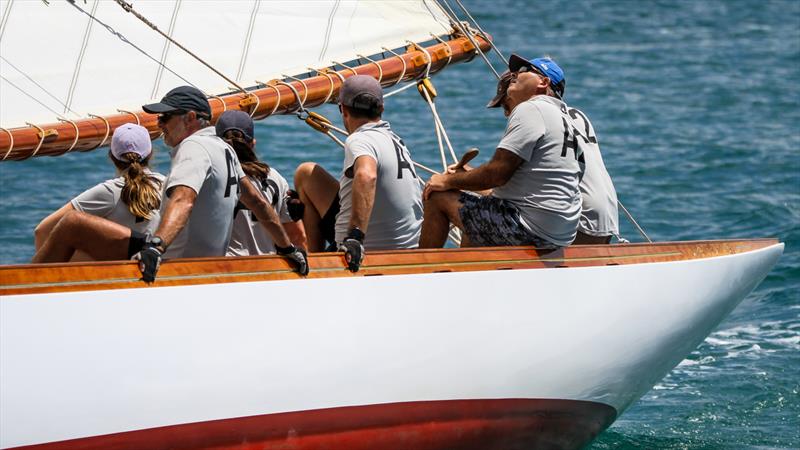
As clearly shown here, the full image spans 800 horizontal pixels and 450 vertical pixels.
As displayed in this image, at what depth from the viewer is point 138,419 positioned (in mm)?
5539

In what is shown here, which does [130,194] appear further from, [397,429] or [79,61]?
[79,61]

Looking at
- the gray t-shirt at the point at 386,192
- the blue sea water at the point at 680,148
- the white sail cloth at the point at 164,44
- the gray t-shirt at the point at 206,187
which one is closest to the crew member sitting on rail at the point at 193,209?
the gray t-shirt at the point at 206,187

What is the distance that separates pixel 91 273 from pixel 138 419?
58cm

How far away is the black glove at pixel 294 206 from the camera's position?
6934 millimetres

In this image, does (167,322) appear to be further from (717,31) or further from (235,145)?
(717,31)

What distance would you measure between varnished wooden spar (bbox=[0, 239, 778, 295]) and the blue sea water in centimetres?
153

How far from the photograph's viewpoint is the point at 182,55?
8219mm

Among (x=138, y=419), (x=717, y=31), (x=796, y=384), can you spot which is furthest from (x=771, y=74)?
(x=138, y=419)

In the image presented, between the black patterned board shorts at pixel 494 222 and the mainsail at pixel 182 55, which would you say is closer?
the black patterned board shorts at pixel 494 222

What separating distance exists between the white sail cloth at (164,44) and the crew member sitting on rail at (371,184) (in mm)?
1730

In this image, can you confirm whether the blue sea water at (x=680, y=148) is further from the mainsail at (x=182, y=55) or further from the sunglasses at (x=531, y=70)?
the mainsail at (x=182, y=55)

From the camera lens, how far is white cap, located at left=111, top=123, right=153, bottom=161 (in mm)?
6156

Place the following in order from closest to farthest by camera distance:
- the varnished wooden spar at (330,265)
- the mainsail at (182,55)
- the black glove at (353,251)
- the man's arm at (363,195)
→ the varnished wooden spar at (330,265) < the black glove at (353,251) < the man's arm at (363,195) < the mainsail at (182,55)

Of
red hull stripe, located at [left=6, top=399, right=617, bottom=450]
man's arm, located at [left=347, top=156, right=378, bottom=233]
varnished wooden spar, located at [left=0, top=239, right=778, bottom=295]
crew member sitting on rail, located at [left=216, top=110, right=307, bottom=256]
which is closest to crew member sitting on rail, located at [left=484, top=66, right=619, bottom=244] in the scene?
varnished wooden spar, located at [left=0, top=239, right=778, bottom=295]
